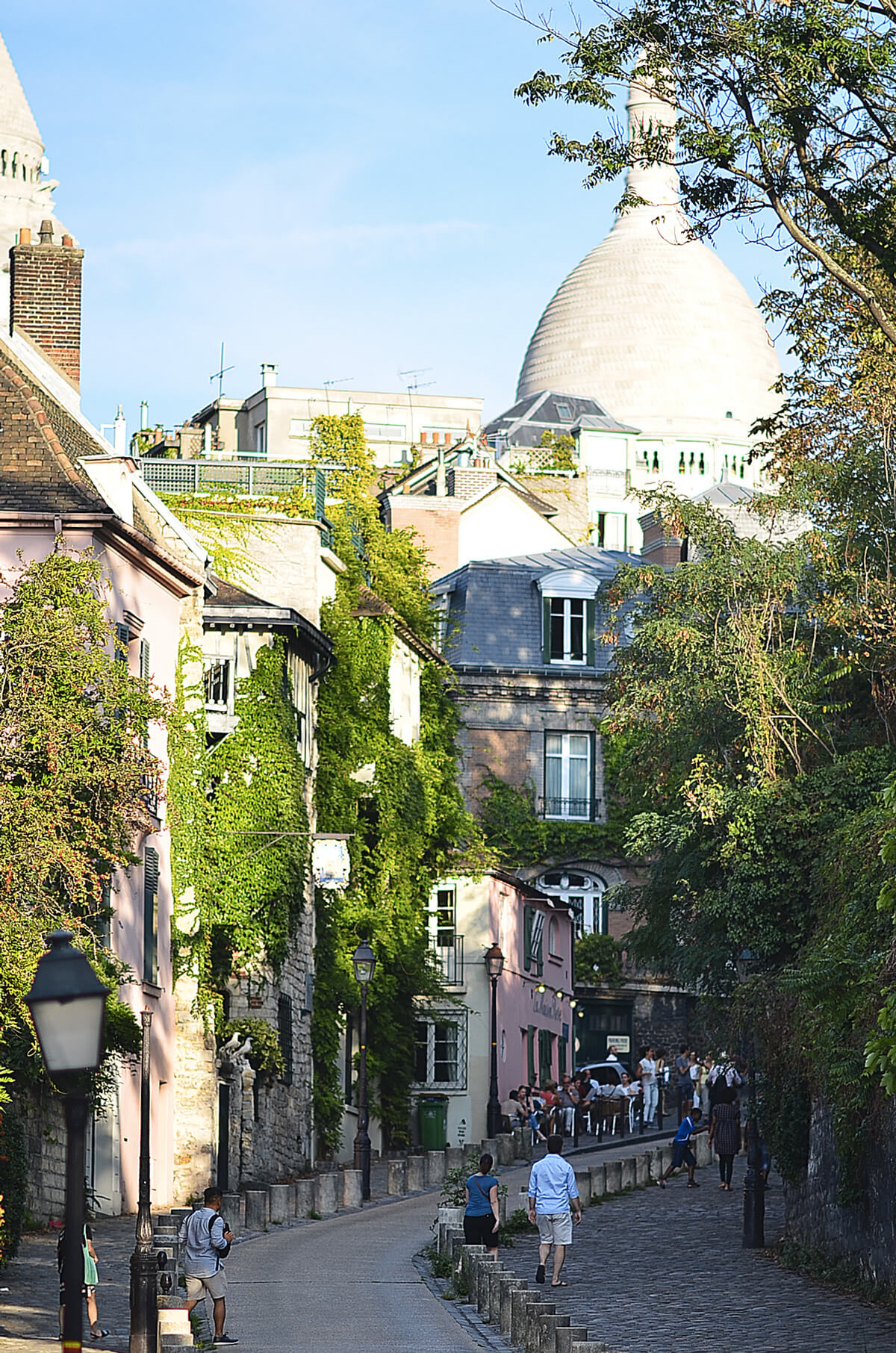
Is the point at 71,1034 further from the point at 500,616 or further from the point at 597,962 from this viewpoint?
the point at 500,616

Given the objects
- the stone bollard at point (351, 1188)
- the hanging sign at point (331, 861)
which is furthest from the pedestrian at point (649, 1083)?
the stone bollard at point (351, 1188)

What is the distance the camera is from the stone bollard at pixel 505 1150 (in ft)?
135

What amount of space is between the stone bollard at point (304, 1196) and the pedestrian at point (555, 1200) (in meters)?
9.69

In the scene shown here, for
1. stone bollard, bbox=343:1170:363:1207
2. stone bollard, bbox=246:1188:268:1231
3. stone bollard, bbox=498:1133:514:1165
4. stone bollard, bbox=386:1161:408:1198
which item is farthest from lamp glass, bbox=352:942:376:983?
stone bollard, bbox=498:1133:514:1165

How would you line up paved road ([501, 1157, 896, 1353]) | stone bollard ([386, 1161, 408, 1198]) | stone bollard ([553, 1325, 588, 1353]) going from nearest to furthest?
stone bollard ([553, 1325, 588, 1353]) → paved road ([501, 1157, 896, 1353]) → stone bollard ([386, 1161, 408, 1198])

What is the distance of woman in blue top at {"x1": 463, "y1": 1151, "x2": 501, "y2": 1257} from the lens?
81.6 ft

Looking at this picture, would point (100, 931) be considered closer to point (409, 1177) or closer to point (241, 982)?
point (241, 982)

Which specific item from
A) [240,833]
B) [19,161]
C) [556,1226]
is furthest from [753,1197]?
[19,161]

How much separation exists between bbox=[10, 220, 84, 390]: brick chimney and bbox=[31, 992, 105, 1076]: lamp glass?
2640 cm

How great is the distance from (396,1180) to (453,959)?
494 inches

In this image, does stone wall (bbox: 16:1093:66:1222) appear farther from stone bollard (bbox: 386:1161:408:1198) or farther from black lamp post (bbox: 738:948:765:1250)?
stone bollard (bbox: 386:1161:408:1198)

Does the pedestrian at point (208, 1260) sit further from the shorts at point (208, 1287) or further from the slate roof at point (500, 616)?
the slate roof at point (500, 616)

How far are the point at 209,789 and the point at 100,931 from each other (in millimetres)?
7190

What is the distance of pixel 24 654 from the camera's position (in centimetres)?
2427
